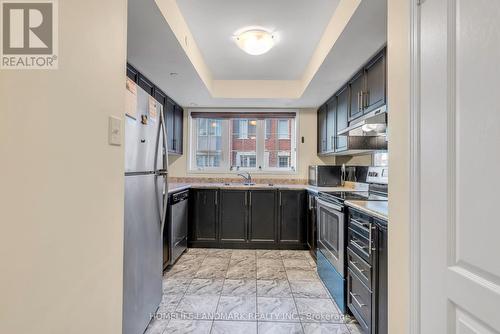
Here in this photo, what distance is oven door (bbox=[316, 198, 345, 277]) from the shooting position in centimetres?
212

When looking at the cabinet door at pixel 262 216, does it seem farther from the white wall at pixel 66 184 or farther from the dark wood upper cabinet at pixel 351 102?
the white wall at pixel 66 184

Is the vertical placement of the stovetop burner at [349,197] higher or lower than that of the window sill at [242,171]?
lower

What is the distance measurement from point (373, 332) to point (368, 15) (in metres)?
1.98

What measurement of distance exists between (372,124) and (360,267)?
1226mm

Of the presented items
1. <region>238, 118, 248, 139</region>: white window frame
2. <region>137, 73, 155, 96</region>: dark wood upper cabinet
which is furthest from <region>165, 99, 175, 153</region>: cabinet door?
<region>238, 118, 248, 139</region>: white window frame

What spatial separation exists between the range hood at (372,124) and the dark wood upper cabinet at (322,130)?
3.71 feet

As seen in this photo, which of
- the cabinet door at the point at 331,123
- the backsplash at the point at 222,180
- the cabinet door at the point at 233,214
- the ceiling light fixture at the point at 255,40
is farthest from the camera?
the backsplash at the point at 222,180

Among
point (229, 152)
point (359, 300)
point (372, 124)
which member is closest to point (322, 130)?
point (229, 152)

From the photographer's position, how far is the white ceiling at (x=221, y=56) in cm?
176

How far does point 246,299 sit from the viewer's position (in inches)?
89.9

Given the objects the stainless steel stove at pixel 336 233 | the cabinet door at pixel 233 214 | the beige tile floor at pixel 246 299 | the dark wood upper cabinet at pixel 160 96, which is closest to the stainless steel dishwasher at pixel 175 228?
the beige tile floor at pixel 246 299

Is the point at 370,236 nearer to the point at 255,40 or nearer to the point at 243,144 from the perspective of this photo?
the point at 255,40

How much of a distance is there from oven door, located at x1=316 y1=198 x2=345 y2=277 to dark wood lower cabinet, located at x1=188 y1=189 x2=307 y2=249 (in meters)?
0.88

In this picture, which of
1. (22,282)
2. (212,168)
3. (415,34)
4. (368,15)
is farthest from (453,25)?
(212,168)
